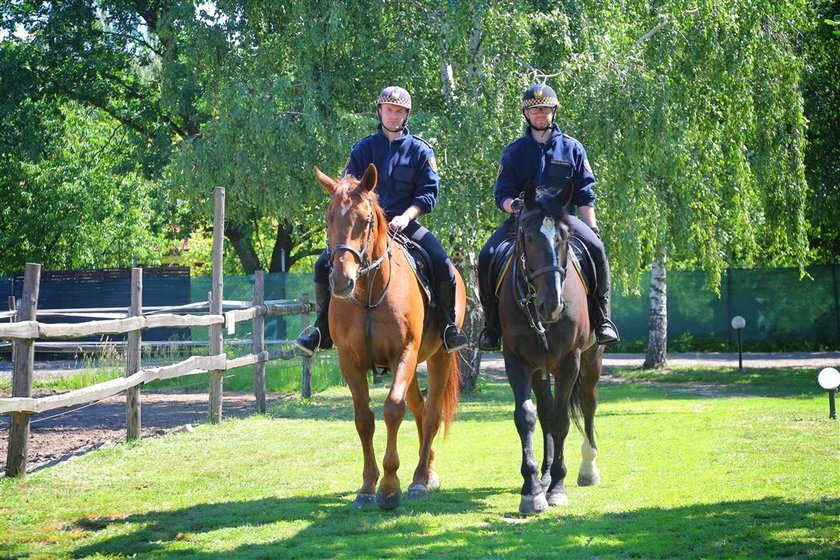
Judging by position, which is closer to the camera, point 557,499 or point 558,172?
point 557,499

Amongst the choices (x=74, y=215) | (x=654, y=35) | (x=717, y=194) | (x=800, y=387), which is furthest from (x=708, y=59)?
(x=74, y=215)

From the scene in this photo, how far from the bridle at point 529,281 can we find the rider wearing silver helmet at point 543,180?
1.76 feet

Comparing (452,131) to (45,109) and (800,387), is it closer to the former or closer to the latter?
(800,387)

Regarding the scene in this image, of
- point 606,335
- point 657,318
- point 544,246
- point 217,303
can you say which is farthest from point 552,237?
point 657,318

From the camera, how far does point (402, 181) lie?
8.24 metres

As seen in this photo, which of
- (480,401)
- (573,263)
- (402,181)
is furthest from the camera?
(480,401)

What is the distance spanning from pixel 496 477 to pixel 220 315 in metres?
5.90

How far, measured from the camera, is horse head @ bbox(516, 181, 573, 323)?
706 centimetres

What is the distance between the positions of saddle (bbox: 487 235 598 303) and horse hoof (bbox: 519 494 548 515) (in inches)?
66.4

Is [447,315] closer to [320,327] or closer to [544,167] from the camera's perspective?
[320,327]

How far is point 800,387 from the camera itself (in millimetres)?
19531

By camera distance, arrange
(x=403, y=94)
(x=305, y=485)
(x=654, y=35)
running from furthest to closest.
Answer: (x=654, y=35)
(x=305, y=485)
(x=403, y=94)

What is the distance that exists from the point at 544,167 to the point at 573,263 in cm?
91

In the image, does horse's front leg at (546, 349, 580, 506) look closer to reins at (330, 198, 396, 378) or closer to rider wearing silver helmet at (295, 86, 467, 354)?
rider wearing silver helmet at (295, 86, 467, 354)
